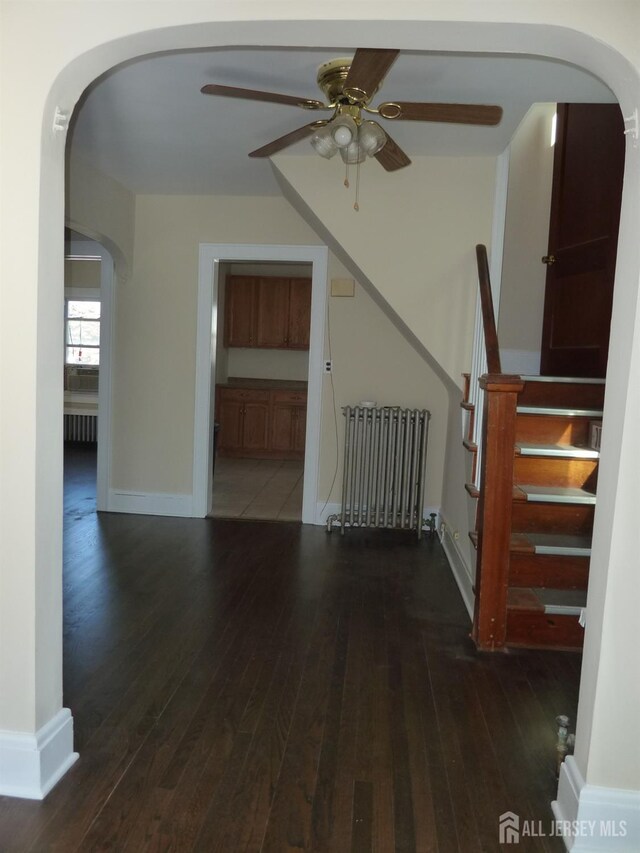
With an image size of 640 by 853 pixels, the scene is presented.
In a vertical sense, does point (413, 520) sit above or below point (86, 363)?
below

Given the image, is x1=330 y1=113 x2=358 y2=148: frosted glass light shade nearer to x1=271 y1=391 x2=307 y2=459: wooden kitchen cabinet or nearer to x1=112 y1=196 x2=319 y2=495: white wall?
x1=112 y1=196 x2=319 y2=495: white wall

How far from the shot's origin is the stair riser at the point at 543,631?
10.5 feet

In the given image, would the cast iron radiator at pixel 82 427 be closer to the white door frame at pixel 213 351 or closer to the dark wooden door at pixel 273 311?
the dark wooden door at pixel 273 311

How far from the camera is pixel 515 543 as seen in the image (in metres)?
3.29

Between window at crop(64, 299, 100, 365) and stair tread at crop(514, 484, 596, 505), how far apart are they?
6.60 metres

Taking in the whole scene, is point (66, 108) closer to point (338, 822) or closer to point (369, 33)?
point (369, 33)

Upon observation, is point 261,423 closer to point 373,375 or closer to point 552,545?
point 373,375

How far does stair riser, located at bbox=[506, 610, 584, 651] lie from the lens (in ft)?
10.5

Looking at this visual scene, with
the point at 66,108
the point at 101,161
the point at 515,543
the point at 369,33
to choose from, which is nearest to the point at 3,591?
the point at 66,108

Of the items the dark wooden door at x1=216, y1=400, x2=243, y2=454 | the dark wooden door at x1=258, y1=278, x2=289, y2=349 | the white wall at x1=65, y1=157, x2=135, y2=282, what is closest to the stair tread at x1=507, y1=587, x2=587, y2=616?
the white wall at x1=65, y1=157, x2=135, y2=282

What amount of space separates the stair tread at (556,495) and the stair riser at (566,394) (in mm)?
622

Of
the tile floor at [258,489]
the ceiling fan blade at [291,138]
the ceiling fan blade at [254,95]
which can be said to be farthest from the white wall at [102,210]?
the tile floor at [258,489]

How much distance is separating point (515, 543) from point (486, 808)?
1.40m

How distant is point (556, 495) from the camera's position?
3357 mm
